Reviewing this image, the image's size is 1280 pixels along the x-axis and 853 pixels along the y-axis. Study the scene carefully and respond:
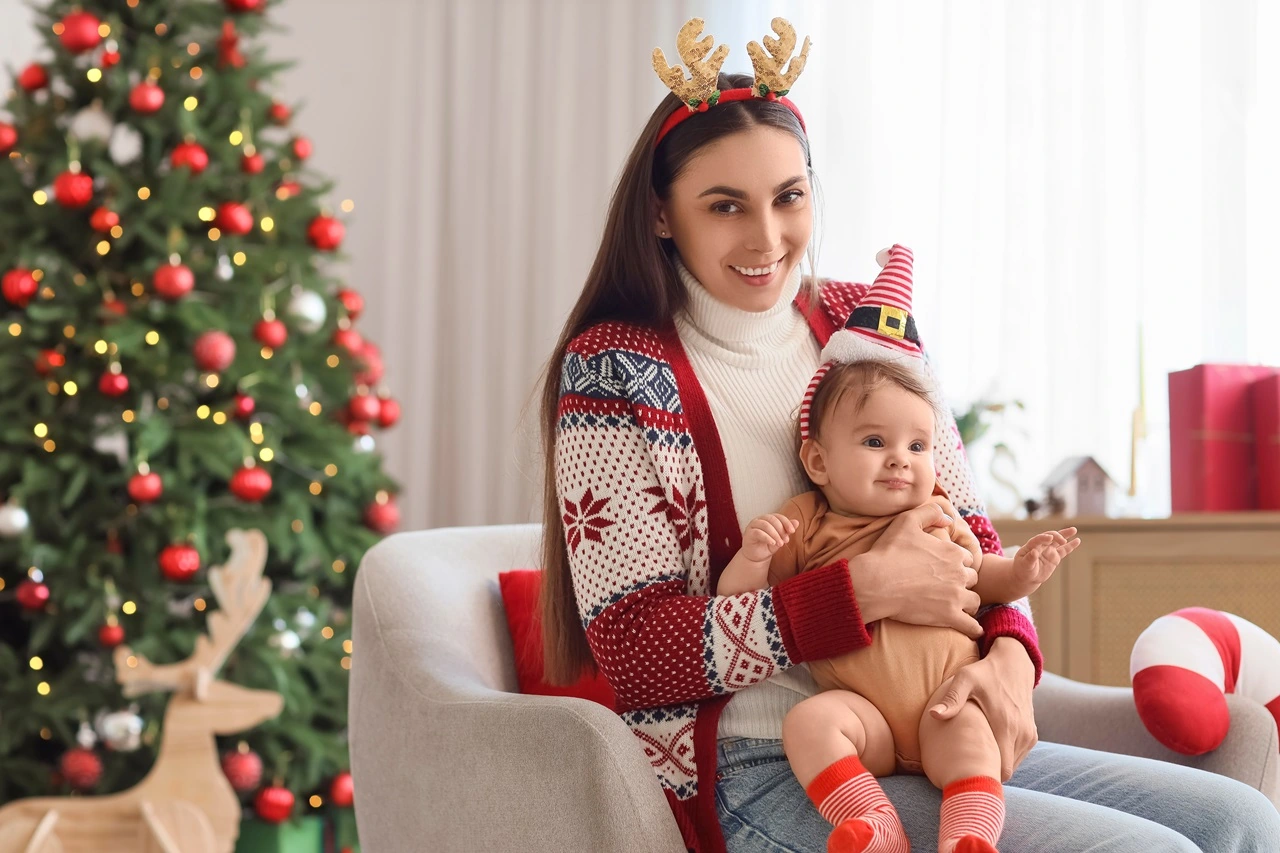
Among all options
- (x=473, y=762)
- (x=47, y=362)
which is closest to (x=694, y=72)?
(x=473, y=762)

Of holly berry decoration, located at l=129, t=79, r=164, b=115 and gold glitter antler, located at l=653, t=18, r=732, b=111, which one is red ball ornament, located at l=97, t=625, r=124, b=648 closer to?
holly berry decoration, located at l=129, t=79, r=164, b=115

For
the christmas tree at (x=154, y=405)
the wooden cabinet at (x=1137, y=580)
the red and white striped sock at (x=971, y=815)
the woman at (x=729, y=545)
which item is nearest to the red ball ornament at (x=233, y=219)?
the christmas tree at (x=154, y=405)

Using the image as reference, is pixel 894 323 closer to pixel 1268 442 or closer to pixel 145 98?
pixel 1268 442

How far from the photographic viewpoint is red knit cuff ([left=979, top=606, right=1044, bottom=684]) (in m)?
1.28

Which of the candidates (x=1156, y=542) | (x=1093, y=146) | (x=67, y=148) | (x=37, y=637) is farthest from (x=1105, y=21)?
(x=37, y=637)

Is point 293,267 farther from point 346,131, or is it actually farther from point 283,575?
point 346,131

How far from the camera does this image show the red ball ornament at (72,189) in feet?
9.01

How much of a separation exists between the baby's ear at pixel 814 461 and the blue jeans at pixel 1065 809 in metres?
0.28

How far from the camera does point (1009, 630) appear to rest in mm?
1279

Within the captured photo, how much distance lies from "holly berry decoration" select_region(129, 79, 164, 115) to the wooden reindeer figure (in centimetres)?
120

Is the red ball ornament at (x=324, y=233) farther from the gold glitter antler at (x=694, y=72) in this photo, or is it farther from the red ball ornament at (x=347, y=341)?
the gold glitter antler at (x=694, y=72)

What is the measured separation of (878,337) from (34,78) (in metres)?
2.40

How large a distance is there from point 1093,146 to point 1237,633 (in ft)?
5.96

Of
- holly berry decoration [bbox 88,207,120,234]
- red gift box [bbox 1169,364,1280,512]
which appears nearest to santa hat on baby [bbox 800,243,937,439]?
red gift box [bbox 1169,364,1280,512]
